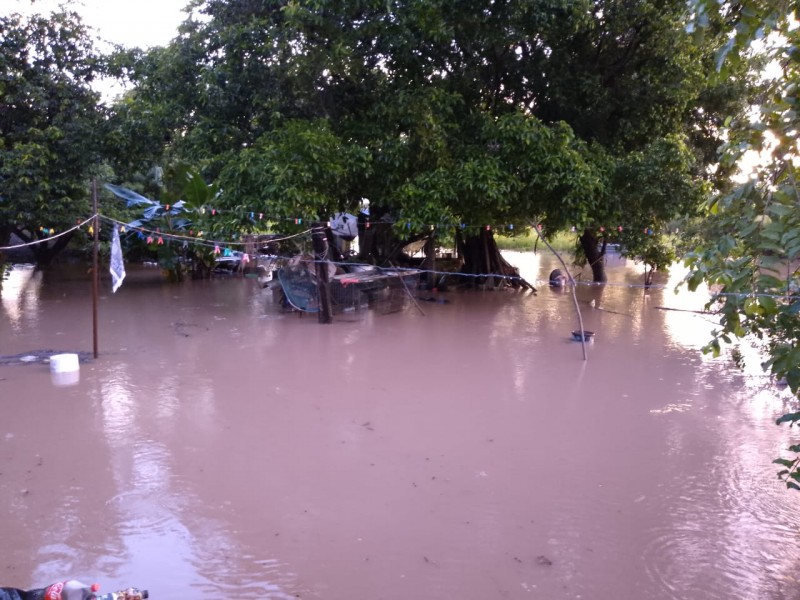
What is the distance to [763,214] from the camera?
11.2 feet

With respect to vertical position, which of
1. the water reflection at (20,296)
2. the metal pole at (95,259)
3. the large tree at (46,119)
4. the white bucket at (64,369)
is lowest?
the white bucket at (64,369)

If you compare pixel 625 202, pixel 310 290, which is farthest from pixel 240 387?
pixel 625 202

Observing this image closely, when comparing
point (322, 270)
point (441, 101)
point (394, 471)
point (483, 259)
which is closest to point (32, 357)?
point (322, 270)

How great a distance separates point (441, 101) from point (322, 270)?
3.62m

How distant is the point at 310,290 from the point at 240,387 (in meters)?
5.05

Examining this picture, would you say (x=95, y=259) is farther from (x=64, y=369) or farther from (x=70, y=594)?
(x=70, y=594)

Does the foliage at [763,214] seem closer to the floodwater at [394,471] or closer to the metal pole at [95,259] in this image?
the floodwater at [394,471]

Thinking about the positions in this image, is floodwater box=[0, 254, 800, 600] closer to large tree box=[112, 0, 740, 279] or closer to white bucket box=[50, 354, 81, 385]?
white bucket box=[50, 354, 81, 385]

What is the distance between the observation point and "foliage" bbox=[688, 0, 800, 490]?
125 inches

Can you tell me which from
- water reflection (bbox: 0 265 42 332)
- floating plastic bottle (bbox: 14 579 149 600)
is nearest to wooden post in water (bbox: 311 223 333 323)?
water reflection (bbox: 0 265 42 332)

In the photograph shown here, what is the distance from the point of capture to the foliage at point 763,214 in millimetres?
3180

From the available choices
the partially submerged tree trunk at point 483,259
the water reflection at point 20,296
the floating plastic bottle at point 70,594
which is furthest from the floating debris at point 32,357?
the partially submerged tree trunk at point 483,259

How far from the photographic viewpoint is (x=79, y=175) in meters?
14.7

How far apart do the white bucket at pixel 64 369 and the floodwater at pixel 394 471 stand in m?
0.13
